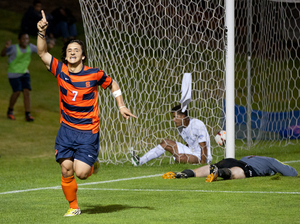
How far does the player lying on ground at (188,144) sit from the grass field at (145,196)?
170mm

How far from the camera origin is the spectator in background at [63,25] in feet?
65.7

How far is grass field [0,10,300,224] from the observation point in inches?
159

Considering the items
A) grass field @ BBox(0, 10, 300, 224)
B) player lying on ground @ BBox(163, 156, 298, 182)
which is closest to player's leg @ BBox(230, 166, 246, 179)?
player lying on ground @ BBox(163, 156, 298, 182)

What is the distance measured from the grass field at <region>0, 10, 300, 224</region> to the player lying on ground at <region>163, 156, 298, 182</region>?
0.37ft

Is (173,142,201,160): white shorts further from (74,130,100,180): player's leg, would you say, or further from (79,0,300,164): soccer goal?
(74,130,100,180): player's leg

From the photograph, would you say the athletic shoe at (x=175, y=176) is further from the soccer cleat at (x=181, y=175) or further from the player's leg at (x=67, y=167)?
the player's leg at (x=67, y=167)

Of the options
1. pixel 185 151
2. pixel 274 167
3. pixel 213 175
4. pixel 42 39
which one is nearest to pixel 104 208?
pixel 42 39

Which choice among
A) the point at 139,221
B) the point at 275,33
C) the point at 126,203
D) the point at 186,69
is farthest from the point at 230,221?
the point at 275,33

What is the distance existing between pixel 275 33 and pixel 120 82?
3.65m

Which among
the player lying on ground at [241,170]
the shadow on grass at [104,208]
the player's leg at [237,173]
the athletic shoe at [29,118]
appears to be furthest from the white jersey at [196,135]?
the athletic shoe at [29,118]

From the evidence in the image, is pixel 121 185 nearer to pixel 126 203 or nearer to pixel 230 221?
pixel 126 203

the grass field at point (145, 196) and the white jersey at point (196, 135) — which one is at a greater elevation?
the white jersey at point (196, 135)

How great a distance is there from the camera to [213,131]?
26.1ft

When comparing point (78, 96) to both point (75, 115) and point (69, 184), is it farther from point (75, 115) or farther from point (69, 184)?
point (69, 184)
